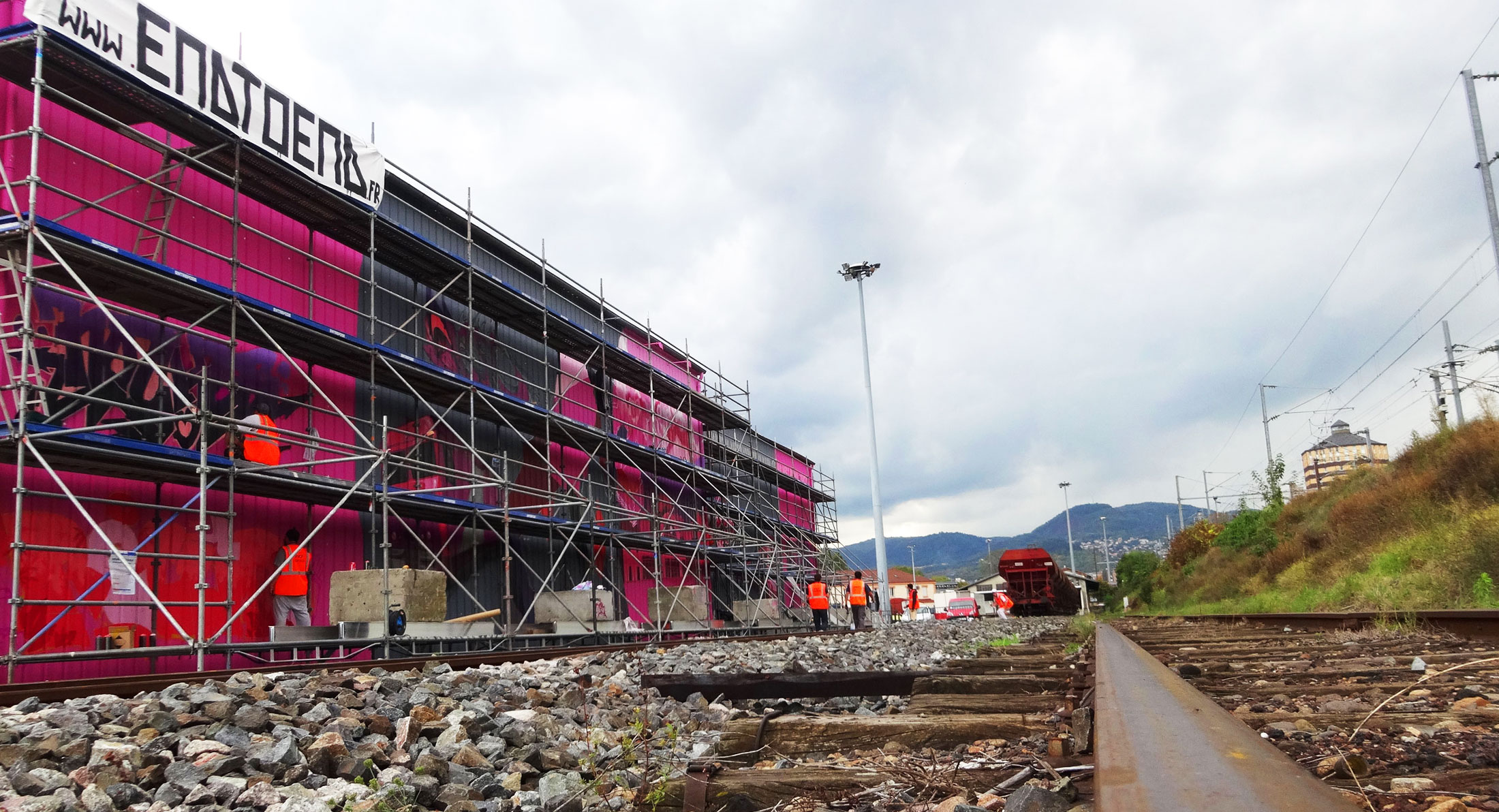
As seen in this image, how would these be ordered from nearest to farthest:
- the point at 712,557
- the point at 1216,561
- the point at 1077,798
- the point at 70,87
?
the point at 1077,798 < the point at 70,87 < the point at 712,557 < the point at 1216,561

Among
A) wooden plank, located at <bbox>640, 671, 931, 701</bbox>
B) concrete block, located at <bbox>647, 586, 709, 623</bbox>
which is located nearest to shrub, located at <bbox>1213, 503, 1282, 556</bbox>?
concrete block, located at <bbox>647, 586, 709, 623</bbox>

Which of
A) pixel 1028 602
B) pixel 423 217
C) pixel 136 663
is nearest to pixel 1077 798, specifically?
pixel 136 663

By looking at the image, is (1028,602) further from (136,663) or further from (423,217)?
(136,663)

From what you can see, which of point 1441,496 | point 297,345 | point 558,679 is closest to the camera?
point 558,679

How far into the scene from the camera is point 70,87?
1062cm

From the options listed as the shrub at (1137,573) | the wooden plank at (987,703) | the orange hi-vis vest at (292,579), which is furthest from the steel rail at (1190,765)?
the shrub at (1137,573)

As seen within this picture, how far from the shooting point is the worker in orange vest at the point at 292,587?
1228 cm

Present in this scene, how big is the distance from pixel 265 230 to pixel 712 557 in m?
17.0

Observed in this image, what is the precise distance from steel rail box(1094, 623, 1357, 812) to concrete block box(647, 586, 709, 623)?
18.6 meters

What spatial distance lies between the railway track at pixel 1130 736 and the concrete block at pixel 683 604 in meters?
14.8

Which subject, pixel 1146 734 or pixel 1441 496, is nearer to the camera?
pixel 1146 734

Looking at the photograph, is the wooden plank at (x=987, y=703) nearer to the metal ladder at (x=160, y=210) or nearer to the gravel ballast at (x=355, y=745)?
the gravel ballast at (x=355, y=745)

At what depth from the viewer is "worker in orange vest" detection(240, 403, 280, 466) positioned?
37.4 ft

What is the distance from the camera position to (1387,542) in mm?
17672
